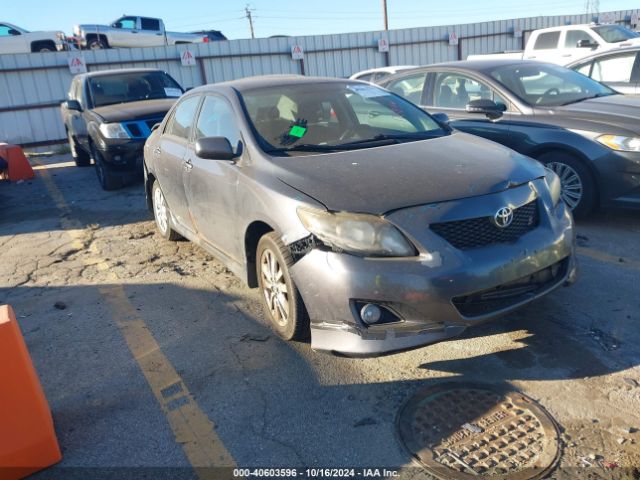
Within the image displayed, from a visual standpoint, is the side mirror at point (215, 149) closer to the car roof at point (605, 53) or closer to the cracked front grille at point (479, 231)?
the cracked front grille at point (479, 231)

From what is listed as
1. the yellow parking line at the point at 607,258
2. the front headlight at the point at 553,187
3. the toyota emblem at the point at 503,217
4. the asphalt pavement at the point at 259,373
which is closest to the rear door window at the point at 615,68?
the asphalt pavement at the point at 259,373

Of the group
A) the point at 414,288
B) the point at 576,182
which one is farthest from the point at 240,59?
the point at 414,288

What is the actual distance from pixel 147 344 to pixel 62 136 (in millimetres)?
13416

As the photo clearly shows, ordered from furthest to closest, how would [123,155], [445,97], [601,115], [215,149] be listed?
[123,155] < [445,97] < [601,115] < [215,149]

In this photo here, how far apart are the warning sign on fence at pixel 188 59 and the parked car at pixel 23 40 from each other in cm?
818

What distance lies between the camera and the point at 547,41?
14453 millimetres

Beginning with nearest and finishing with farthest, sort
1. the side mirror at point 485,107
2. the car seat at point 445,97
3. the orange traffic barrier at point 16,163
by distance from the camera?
the side mirror at point 485,107, the car seat at point 445,97, the orange traffic barrier at point 16,163

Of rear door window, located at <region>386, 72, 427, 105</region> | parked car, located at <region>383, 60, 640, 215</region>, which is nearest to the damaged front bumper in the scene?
parked car, located at <region>383, 60, 640, 215</region>

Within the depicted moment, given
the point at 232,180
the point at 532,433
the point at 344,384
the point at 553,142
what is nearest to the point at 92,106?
the point at 232,180

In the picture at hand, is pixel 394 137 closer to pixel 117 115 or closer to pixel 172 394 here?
pixel 172 394

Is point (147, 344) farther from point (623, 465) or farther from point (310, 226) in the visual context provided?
point (623, 465)

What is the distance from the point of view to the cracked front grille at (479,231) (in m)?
2.83

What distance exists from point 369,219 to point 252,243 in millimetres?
1125

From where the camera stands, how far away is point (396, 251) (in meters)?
2.79
